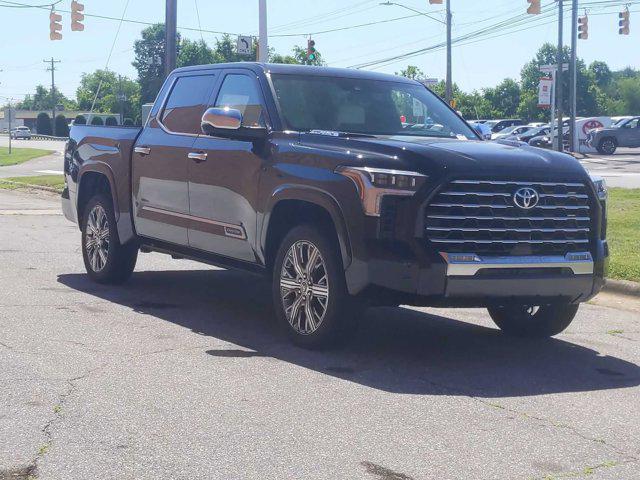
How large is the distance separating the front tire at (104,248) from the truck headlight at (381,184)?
143 inches

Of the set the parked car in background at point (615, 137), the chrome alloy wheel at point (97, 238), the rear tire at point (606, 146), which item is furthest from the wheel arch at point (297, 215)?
the rear tire at point (606, 146)

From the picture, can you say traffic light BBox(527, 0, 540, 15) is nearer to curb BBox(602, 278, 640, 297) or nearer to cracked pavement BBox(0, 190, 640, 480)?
curb BBox(602, 278, 640, 297)

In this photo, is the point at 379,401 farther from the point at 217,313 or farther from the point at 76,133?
the point at 76,133

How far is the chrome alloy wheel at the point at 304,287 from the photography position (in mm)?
7352

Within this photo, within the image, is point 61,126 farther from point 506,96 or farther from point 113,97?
point 506,96

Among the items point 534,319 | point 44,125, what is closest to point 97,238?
point 534,319

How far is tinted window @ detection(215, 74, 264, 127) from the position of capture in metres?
8.34

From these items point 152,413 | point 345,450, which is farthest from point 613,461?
point 152,413

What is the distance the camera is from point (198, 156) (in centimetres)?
870

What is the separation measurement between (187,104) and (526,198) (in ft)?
11.3

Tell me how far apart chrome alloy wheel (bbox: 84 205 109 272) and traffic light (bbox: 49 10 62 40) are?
27860 mm

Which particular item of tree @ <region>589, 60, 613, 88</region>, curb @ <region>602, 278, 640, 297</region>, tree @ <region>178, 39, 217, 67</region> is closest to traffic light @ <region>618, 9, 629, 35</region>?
curb @ <region>602, 278, 640, 297</region>

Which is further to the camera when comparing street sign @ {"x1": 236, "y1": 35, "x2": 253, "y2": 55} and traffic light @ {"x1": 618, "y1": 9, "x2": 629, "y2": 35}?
traffic light @ {"x1": 618, "y1": 9, "x2": 629, "y2": 35}

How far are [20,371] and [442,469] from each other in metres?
2.94
